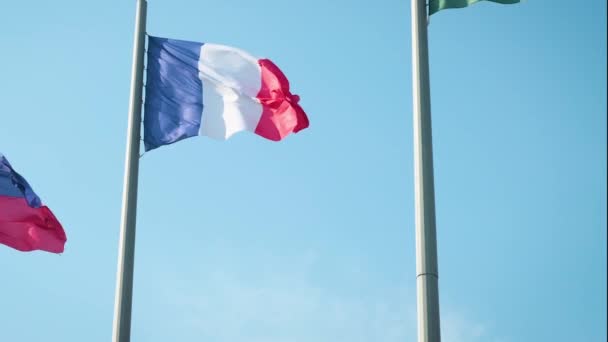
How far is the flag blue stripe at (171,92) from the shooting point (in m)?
14.4

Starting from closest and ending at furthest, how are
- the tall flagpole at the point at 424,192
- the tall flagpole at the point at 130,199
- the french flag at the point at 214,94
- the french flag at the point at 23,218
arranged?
the tall flagpole at the point at 424,192, the tall flagpole at the point at 130,199, the french flag at the point at 214,94, the french flag at the point at 23,218

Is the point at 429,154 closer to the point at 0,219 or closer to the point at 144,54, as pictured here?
the point at 144,54

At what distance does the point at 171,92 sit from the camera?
15.0 meters

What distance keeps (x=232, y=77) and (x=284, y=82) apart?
87cm

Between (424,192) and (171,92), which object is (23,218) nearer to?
(171,92)

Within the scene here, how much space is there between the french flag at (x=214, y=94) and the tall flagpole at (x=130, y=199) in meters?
0.72

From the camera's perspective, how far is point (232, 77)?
51.2ft

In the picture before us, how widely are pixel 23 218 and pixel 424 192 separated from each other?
9.68 meters

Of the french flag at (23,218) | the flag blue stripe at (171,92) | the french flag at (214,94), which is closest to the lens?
the flag blue stripe at (171,92)

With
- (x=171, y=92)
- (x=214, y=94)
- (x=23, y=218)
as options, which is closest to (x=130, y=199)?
(x=171, y=92)

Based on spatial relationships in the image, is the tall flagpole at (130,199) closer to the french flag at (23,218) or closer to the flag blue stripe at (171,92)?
the flag blue stripe at (171,92)

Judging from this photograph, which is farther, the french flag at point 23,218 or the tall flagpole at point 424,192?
the french flag at point 23,218

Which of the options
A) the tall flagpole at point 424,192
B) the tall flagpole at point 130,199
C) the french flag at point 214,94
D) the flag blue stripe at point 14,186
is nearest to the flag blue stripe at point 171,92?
the french flag at point 214,94

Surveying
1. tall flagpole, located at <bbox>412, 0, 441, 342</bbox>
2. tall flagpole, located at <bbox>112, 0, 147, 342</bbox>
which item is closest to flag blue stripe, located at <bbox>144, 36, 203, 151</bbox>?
tall flagpole, located at <bbox>112, 0, 147, 342</bbox>
